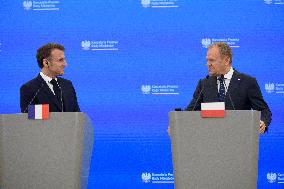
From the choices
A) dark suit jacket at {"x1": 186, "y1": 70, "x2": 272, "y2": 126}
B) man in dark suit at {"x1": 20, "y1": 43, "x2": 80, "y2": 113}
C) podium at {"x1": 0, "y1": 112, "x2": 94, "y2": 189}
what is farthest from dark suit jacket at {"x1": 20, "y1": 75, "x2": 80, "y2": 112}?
dark suit jacket at {"x1": 186, "y1": 70, "x2": 272, "y2": 126}

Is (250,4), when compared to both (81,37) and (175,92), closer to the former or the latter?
(175,92)

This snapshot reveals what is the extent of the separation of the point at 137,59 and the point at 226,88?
1802 millimetres

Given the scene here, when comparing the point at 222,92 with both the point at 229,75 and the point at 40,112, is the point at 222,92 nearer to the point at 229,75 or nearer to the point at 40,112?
the point at 229,75

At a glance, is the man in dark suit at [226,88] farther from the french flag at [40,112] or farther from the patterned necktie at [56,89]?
the french flag at [40,112]

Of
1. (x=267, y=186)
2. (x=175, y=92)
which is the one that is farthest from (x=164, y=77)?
(x=267, y=186)

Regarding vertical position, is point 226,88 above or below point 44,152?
above

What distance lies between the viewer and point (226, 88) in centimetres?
423

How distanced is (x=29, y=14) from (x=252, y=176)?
3.31 metres

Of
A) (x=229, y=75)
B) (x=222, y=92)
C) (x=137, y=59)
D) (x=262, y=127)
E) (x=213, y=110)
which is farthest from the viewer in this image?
(x=137, y=59)

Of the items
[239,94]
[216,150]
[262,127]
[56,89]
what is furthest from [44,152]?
[239,94]

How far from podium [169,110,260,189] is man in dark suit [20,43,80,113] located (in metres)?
1.18

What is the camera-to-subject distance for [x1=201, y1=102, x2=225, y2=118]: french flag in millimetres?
3455

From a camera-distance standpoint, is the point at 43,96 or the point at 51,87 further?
the point at 51,87

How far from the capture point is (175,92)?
5.81 meters
